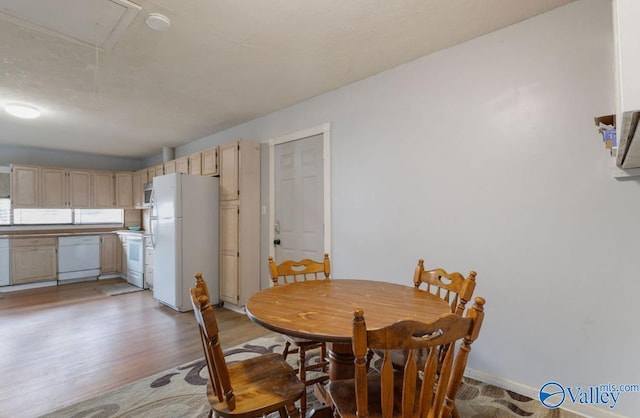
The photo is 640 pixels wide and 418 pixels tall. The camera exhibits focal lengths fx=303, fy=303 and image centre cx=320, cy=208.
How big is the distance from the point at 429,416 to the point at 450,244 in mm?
1536

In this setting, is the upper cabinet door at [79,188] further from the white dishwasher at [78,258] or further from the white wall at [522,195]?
the white wall at [522,195]

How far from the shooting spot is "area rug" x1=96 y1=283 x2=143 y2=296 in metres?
4.99

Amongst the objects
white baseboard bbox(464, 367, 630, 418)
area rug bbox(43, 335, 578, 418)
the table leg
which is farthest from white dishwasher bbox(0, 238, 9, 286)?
white baseboard bbox(464, 367, 630, 418)

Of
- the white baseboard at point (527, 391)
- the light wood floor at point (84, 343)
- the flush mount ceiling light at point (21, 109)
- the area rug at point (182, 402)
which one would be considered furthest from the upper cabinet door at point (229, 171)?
the white baseboard at point (527, 391)

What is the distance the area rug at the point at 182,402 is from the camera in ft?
6.06

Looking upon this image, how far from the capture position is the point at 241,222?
3.84 m

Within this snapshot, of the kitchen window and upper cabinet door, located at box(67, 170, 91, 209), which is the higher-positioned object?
upper cabinet door, located at box(67, 170, 91, 209)

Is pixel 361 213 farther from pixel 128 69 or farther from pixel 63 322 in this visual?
pixel 63 322

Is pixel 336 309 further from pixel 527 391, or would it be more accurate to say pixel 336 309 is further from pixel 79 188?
pixel 79 188

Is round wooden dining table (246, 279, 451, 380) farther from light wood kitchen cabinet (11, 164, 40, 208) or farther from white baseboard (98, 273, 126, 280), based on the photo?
light wood kitchen cabinet (11, 164, 40, 208)

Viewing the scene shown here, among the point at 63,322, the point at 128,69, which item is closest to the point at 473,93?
the point at 128,69

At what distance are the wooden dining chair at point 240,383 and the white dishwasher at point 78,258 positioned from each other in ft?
19.2

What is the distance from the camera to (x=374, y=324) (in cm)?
128

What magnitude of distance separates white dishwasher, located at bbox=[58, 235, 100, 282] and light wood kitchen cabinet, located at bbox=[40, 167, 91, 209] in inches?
26.4
